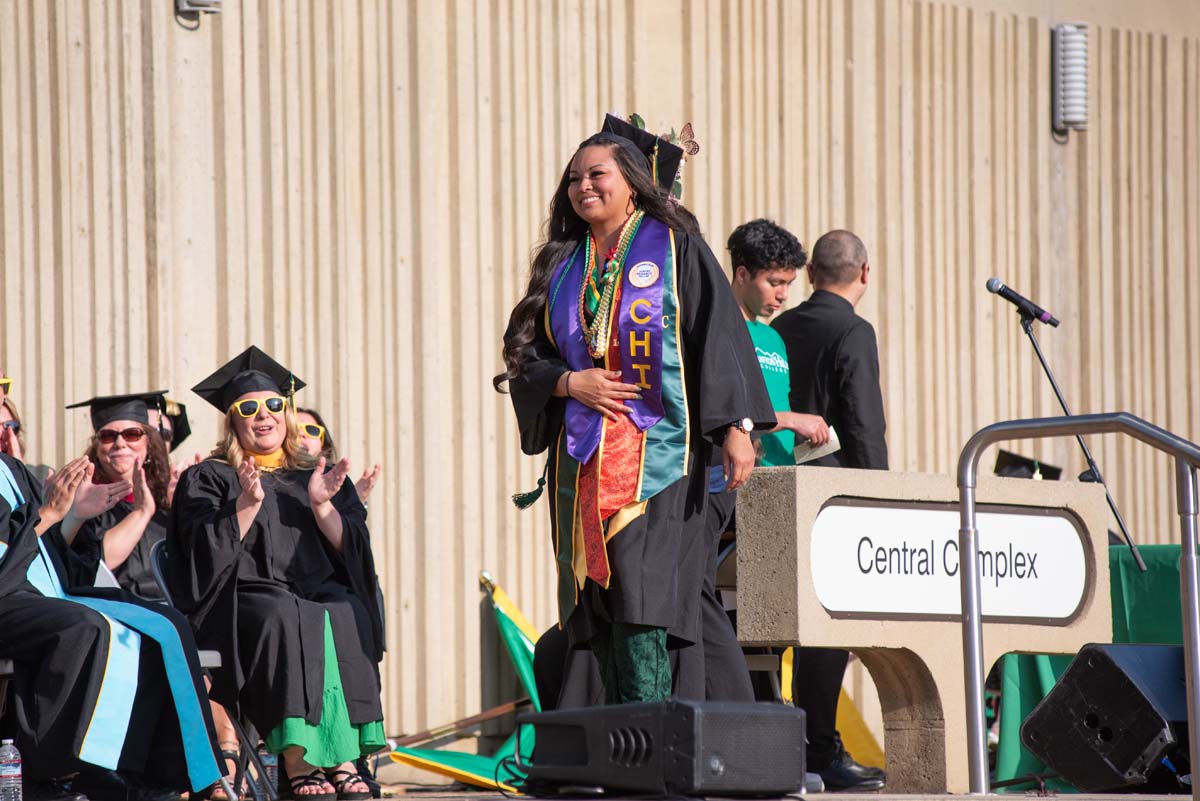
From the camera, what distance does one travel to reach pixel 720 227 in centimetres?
870

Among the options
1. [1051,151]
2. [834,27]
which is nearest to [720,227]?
[834,27]

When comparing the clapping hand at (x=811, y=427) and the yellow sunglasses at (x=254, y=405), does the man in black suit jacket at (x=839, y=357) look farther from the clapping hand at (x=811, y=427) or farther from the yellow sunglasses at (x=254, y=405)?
the yellow sunglasses at (x=254, y=405)

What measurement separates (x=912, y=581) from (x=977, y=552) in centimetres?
53

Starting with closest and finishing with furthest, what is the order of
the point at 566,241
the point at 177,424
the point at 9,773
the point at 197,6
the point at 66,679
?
the point at 566,241
the point at 9,773
the point at 66,679
the point at 177,424
the point at 197,6

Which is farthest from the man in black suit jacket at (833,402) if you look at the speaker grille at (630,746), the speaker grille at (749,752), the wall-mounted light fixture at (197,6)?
the wall-mounted light fixture at (197,6)

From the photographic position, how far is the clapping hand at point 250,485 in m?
5.71

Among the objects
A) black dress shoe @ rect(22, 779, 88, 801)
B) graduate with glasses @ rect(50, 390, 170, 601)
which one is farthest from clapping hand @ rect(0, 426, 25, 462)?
black dress shoe @ rect(22, 779, 88, 801)

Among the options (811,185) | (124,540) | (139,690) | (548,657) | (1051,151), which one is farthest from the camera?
(1051,151)

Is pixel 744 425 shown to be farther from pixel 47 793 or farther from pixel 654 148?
pixel 47 793

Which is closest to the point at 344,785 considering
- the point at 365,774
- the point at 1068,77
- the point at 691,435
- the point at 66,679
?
the point at 365,774

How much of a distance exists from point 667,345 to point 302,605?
196cm

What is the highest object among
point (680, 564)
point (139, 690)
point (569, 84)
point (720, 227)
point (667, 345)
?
point (569, 84)

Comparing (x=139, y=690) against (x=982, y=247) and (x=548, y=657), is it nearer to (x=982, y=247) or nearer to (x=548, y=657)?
(x=548, y=657)

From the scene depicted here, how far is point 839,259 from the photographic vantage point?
6398 mm
